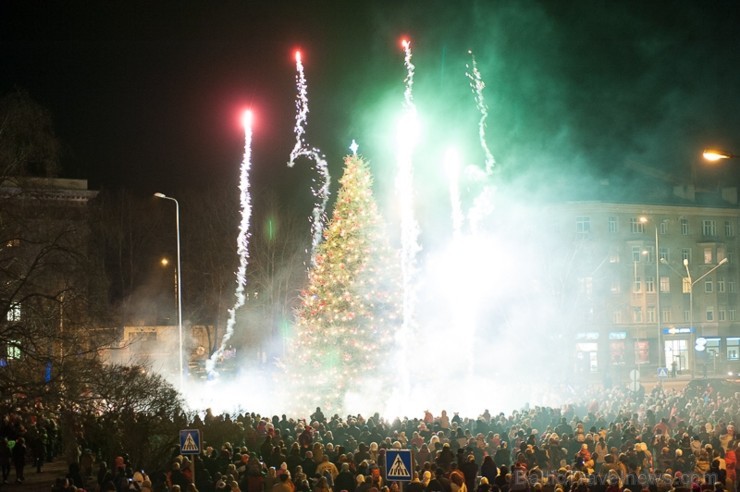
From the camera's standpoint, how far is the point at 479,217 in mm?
46781

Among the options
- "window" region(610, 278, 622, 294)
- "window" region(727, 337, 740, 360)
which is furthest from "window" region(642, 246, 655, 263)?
"window" region(727, 337, 740, 360)

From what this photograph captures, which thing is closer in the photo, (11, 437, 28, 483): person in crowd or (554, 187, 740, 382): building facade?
(11, 437, 28, 483): person in crowd

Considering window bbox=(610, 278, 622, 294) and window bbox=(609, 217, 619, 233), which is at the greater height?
window bbox=(609, 217, 619, 233)

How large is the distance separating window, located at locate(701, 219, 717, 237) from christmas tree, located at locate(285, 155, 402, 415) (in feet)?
138

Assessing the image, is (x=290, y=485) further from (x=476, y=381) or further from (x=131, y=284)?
(x=131, y=284)

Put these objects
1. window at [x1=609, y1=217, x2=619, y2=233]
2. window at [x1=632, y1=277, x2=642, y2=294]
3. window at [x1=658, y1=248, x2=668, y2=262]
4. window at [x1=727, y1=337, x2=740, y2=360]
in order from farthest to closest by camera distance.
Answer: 1. window at [x1=727, y1=337, x2=740, y2=360]
2. window at [x1=658, y1=248, x2=668, y2=262]
3. window at [x1=632, y1=277, x2=642, y2=294]
4. window at [x1=609, y1=217, x2=619, y2=233]

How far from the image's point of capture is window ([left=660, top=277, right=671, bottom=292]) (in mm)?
62500

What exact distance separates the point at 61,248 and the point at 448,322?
1152 inches

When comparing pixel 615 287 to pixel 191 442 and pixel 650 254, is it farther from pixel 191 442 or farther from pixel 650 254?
pixel 191 442

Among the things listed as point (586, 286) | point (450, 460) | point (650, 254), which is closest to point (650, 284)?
point (650, 254)

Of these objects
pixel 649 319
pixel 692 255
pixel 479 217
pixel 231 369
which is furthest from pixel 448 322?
pixel 692 255

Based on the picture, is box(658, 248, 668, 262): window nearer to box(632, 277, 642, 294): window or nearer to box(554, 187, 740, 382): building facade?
box(554, 187, 740, 382): building facade

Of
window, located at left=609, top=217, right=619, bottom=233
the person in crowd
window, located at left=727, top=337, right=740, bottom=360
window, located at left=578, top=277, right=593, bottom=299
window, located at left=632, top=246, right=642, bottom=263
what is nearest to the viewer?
the person in crowd

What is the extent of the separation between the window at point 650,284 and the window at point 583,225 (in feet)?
20.6
